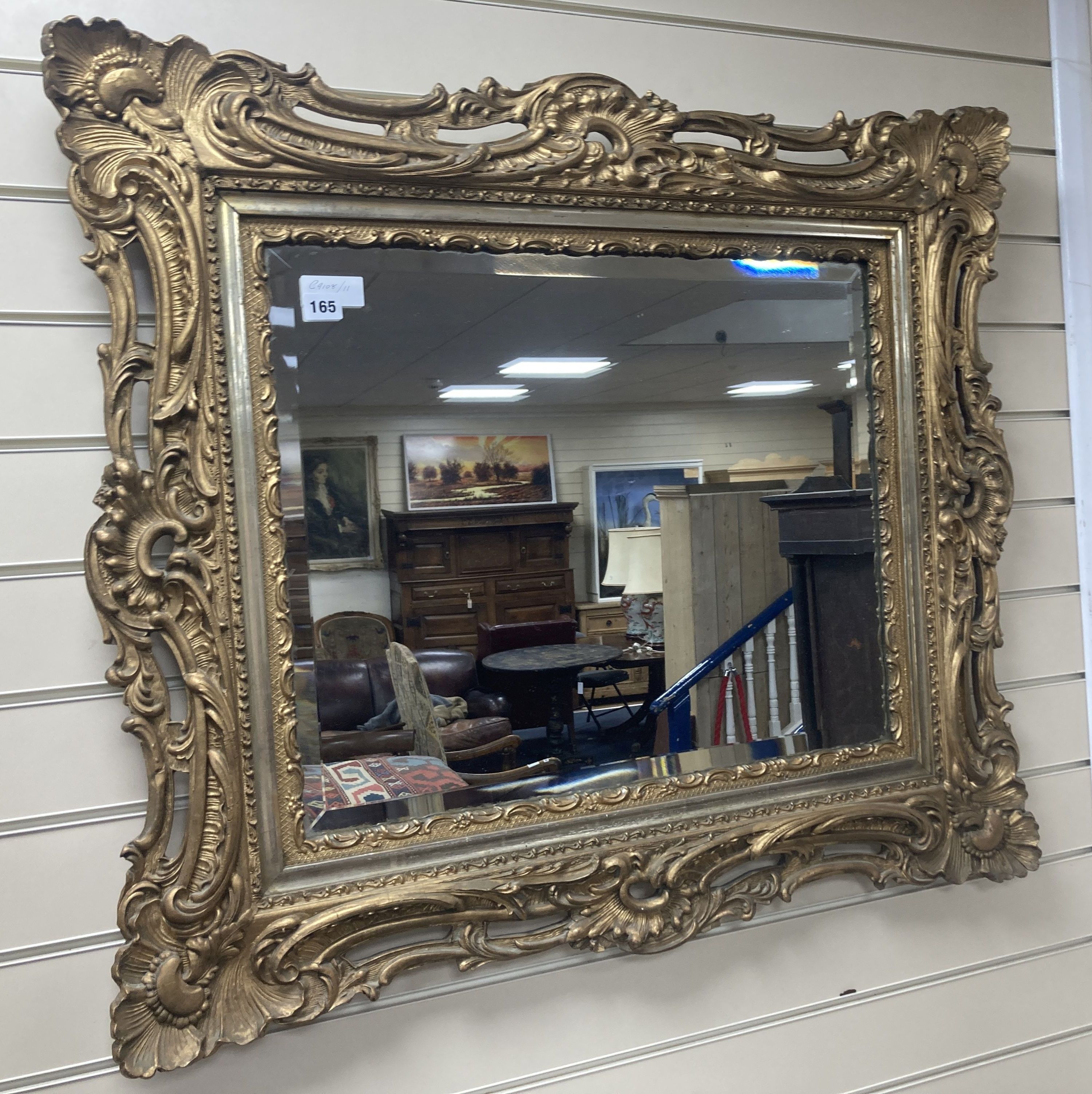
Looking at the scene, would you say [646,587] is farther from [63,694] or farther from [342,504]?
[63,694]

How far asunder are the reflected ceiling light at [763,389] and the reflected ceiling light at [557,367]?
186 mm

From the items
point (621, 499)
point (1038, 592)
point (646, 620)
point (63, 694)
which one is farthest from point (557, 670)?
point (1038, 592)

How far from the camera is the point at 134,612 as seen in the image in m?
0.98

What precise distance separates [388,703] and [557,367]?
0.47 m

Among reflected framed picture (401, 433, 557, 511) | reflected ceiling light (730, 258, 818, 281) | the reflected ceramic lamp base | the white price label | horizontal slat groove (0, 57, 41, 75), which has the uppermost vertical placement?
horizontal slat groove (0, 57, 41, 75)

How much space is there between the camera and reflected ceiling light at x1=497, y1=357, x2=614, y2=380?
1.14 m

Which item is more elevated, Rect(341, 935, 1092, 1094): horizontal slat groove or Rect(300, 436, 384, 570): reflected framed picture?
Rect(300, 436, 384, 570): reflected framed picture

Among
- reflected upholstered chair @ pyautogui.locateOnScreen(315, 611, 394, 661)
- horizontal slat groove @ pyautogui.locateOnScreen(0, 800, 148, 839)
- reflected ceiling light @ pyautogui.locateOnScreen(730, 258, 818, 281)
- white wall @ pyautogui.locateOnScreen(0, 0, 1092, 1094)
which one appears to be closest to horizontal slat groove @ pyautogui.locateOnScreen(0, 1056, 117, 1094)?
white wall @ pyautogui.locateOnScreen(0, 0, 1092, 1094)

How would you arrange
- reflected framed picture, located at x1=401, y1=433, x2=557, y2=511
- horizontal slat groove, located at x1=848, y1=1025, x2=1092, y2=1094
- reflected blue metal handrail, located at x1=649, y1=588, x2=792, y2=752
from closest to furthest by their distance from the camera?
reflected framed picture, located at x1=401, y1=433, x2=557, y2=511
reflected blue metal handrail, located at x1=649, y1=588, x2=792, y2=752
horizontal slat groove, located at x1=848, y1=1025, x2=1092, y2=1094

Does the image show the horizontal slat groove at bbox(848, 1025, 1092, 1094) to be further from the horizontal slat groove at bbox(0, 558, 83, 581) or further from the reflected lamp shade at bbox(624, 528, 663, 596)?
the horizontal slat groove at bbox(0, 558, 83, 581)

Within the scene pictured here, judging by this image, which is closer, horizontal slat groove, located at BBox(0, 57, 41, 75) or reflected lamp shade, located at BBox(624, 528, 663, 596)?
horizontal slat groove, located at BBox(0, 57, 41, 75)

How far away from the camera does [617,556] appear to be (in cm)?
121

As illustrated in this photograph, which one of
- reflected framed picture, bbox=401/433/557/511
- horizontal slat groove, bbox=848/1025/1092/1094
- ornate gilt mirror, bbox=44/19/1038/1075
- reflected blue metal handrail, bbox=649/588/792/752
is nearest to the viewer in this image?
ornate gilt mirror, bbox=44/19/1038/1075

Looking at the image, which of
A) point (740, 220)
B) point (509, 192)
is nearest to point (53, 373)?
point (509, 192)
